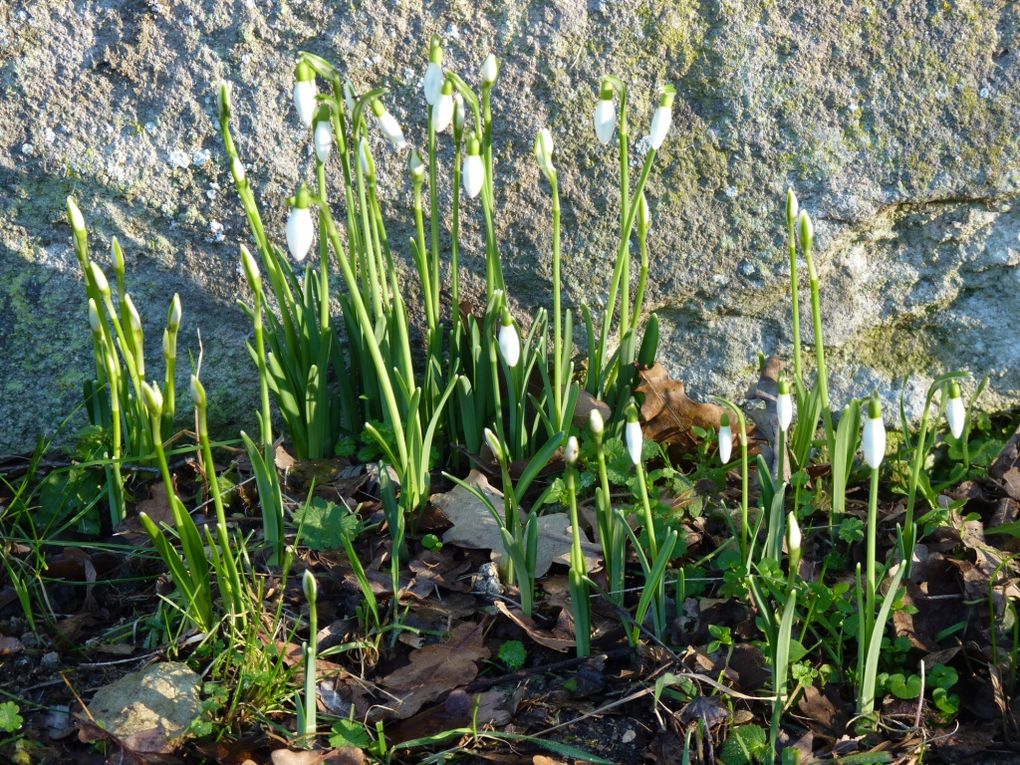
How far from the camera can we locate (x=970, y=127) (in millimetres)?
3039

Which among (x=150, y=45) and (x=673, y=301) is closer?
(x=150, y=45)

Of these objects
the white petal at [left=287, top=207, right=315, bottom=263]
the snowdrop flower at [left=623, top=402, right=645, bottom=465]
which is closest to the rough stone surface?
the white petal at [left=287, top=207, right=315, bottom=263]

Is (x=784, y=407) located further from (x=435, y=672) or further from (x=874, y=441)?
(x=435, y=672)

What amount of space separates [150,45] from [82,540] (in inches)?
54.3

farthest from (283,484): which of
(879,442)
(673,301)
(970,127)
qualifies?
(970,127)

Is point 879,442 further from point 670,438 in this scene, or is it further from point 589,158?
point 589,158

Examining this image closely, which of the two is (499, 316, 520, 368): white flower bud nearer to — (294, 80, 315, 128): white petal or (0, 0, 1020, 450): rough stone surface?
(294, 80, 315, 128): white petal

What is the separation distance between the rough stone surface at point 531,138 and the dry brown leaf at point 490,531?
72cm

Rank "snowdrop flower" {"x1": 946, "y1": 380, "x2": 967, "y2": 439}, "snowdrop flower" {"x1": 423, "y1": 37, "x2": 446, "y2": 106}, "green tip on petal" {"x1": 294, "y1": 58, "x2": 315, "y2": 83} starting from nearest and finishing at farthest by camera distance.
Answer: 1. "snowdrop flower" {"x1": 946, "y1": 380, "x2": 967, "y2": 439}
2. "green tip on petal" {"x1": 294, "y1": 58, "x2": 315, "y2": 83}
3. "snowdrop flower" {"x1": 423, "y1": 37, "x2": 446, "y2": 106}

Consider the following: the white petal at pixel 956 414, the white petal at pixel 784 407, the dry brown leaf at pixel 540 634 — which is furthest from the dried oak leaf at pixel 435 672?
the white petal at pixel 956 414

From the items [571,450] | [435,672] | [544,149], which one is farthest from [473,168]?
[435,672]

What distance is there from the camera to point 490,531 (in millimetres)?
2588

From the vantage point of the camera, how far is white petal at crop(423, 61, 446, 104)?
2309 mm

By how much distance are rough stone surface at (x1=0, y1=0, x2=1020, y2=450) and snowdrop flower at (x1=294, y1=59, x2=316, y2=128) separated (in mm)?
750
